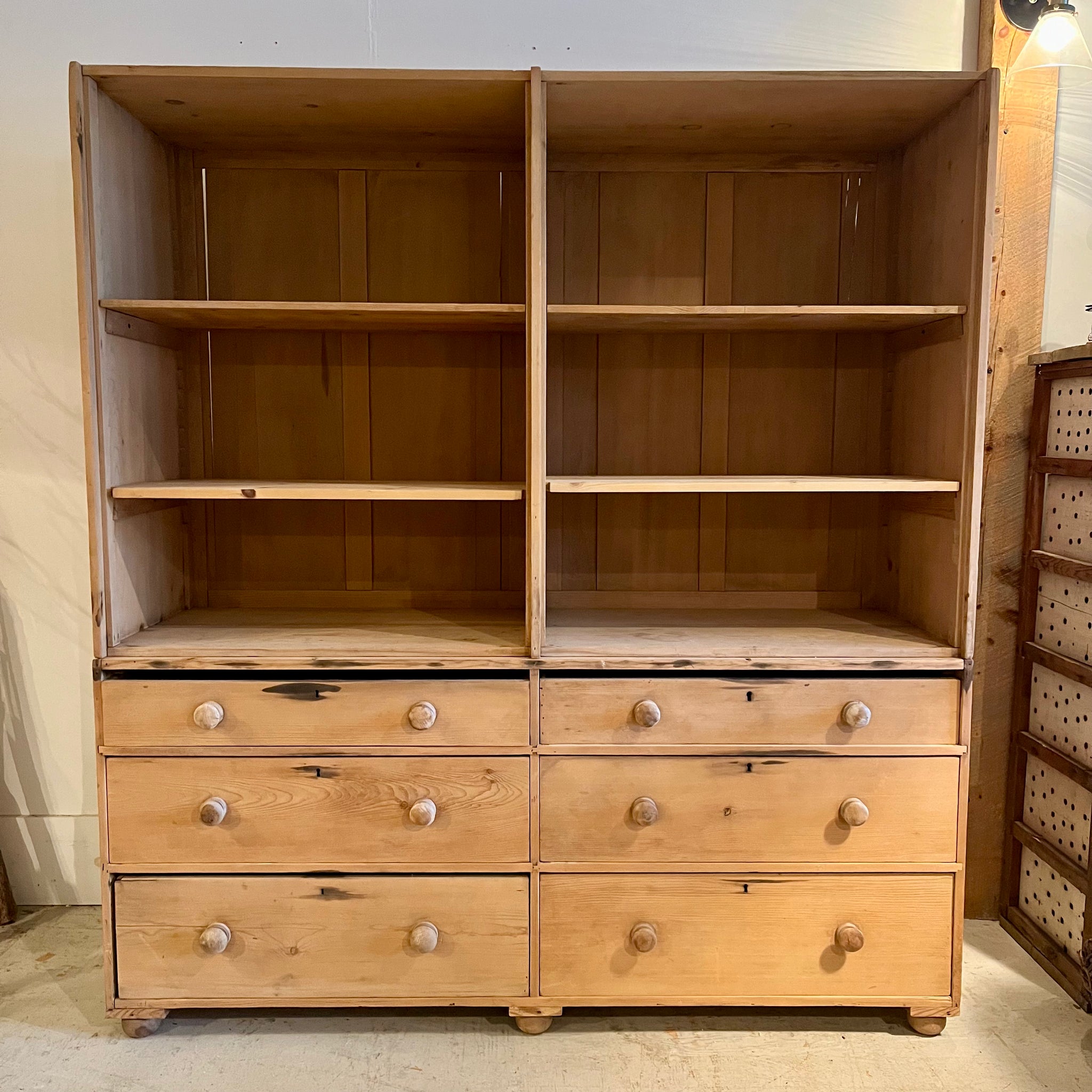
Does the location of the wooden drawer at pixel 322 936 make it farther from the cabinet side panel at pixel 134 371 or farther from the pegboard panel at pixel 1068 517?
the pegboard panel at pixel 1068 517

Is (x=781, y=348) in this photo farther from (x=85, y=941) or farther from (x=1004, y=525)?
(x=85, y=941)

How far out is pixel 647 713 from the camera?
1791 millimetres

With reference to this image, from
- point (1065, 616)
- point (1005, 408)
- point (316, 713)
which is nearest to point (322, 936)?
point (316, 713)

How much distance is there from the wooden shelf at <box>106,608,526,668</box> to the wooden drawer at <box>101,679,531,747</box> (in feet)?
0.17

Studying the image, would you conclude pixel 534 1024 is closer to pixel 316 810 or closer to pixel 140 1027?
pixel 316 810

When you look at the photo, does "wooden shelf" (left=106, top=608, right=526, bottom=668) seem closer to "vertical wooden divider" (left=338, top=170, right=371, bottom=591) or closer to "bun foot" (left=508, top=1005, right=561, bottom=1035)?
"vertical wooden divider" (left=338, top=170, right=371, bottom=591)

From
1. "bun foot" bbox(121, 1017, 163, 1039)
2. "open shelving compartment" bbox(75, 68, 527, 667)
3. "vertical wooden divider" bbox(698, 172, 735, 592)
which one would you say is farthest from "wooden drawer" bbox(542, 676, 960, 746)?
"bun foot" bbox(121, 1017, 163, 1039)

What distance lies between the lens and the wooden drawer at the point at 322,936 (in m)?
1.84

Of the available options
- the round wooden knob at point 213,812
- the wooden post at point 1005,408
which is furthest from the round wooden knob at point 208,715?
the wooden post at point 1005,408

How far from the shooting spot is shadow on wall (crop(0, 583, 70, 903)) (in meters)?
2.35

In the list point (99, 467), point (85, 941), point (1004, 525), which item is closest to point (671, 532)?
point (1004, 525)

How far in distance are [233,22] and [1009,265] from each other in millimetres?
2068

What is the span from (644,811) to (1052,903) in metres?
1.17

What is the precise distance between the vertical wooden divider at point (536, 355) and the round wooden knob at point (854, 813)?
2.39ft
